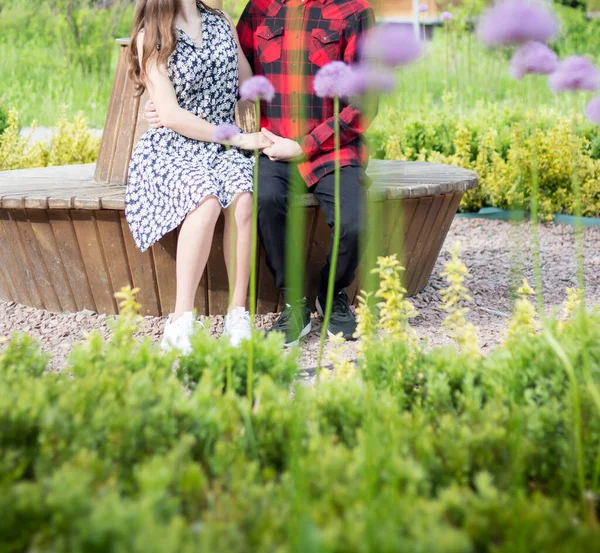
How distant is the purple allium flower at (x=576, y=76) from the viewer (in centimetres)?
170

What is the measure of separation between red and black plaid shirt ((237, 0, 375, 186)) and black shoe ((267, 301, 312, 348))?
51 cm

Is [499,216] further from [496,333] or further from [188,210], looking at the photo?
[188,210]

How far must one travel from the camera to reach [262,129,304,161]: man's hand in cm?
325

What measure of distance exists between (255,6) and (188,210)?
1.03 metres

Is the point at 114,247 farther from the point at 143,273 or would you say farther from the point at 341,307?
the point at 341,307

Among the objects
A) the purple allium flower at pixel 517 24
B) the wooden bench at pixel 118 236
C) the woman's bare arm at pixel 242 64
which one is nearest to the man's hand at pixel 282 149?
the wooden bench at pixel 118 236

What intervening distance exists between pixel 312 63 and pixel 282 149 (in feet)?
1.31

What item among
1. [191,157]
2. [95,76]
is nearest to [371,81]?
[191,157]

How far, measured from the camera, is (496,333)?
3.44m

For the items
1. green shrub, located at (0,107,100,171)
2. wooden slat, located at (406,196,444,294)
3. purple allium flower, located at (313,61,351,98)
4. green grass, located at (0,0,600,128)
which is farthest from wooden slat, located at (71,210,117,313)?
green grass, located at (0,0,600,128)

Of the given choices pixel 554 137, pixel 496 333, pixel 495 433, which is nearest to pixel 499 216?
pixel 554 137

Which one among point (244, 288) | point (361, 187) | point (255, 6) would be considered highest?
point (255, 6)

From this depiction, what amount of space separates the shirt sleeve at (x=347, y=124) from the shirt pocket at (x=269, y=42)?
11.1 inches

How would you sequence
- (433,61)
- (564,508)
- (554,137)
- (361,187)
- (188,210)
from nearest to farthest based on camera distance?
1. (564,508)
2. (188,210)
3. (361,187)
4. (554,137)
5. (433,61)
